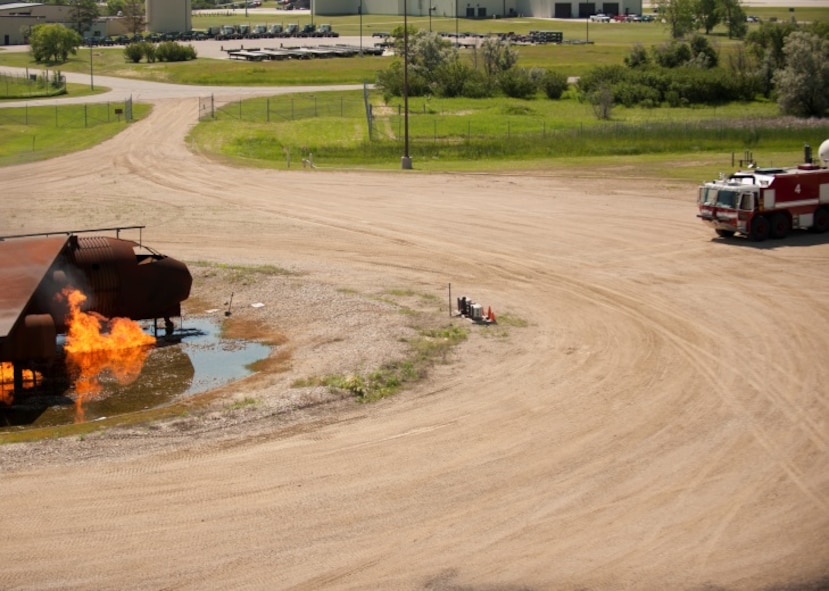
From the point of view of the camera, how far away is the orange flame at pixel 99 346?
3291 centimetres

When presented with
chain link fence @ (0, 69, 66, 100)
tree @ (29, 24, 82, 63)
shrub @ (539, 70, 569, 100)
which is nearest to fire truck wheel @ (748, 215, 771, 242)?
shrub @ (539, 70, 569, 100)

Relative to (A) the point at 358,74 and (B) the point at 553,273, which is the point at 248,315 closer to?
(B) the point at 553,273

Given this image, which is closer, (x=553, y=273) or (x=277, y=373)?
(x=277, y=373)

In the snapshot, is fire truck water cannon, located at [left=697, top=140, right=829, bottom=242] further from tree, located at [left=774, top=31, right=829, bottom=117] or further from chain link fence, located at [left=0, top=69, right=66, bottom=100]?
chain link fence, located at [left=0, top=69, right=66, bottom=100]

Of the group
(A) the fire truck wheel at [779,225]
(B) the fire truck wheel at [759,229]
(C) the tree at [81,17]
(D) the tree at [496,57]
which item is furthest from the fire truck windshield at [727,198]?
(C) the tree at [81,17]

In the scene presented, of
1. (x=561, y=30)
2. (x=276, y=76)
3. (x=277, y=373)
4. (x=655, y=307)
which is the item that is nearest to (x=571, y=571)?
(x=277, y=373)

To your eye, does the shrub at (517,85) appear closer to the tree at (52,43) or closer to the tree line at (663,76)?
the tree line at (663,76)

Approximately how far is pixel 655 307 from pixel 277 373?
→ 12360 mm

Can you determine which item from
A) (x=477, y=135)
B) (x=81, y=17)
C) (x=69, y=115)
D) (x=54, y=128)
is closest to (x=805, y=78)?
(x=477, y=135)

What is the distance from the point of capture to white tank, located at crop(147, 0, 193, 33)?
19088 centimetres

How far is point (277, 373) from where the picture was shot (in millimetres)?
31594

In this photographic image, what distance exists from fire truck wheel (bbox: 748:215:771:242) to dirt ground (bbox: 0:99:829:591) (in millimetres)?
669

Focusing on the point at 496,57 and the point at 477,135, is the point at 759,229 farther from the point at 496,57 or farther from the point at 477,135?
the point at 496,57

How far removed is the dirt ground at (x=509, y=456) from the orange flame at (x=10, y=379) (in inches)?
219
